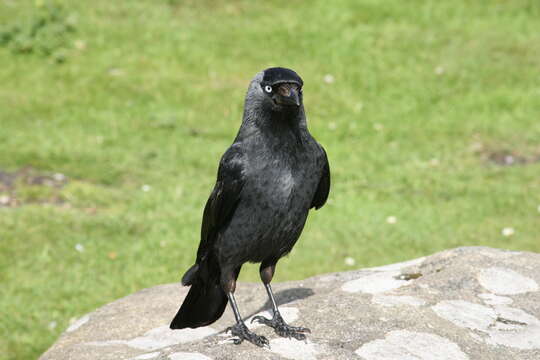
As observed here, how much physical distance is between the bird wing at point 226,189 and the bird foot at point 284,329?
0.60 metres

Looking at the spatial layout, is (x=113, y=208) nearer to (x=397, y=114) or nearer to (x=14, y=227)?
(x=14, y=227)

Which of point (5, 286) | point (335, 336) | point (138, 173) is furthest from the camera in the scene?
point (138, 173)

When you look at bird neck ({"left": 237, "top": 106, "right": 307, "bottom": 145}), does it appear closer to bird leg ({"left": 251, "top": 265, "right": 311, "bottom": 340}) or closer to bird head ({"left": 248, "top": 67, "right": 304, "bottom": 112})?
bird head ({"left": 248, "top": 67, "right": 304, "bottom": 112})

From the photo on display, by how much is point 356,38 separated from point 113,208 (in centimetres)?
551

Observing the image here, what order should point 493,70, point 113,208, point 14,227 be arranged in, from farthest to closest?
point 493,70
point 113,208
point 14,227

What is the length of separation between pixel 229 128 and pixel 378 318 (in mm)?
6105

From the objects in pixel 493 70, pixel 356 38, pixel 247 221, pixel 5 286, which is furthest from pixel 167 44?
pixel 247 221

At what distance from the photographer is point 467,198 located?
27.4ft

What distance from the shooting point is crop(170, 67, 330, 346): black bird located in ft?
12.8

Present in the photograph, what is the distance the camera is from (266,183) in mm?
3920

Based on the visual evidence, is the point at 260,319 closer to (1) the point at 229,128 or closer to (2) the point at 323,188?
(2) the point at 323,188

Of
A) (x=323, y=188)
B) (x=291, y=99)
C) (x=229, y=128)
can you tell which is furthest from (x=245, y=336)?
(x=229, y=128)

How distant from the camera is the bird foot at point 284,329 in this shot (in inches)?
153

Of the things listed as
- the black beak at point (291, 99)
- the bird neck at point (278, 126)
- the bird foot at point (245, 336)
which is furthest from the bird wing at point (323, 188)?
the bird foot at point (245, 336)
